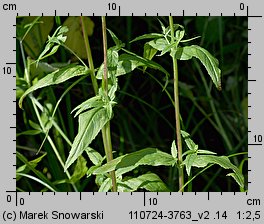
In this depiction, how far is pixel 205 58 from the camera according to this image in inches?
39.8

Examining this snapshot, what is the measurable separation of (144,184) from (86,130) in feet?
0.66

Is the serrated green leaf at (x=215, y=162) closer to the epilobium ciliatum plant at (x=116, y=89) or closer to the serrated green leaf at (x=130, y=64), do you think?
Answer: the epilobium ciliatum plant at (x=116, y=89)

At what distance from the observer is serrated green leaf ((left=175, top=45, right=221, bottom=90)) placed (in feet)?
3.25

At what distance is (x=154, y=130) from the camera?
1.67 m

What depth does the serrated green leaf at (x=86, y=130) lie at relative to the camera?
95 cm

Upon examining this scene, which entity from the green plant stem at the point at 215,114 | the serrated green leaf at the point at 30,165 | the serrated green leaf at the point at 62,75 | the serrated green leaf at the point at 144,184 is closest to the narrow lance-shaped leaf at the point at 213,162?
the serrated green leaf at the point at 144,184

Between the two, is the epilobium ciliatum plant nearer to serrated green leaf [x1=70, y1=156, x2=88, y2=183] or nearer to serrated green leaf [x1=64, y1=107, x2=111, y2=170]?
serrated green leaf [x1=64, y1=107, x2=111, y2=170]

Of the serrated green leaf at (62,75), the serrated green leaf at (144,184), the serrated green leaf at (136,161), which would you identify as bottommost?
the serrated green leaf at (144,184)

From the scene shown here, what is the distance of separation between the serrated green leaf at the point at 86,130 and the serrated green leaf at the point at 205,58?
174 millimetres

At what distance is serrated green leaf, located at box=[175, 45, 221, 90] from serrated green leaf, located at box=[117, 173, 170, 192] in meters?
0.24

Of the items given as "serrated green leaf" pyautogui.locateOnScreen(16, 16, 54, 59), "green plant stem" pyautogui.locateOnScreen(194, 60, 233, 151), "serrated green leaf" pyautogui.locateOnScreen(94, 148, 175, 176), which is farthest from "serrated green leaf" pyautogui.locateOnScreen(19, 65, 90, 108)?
"green plant stem" pyautogui.locateOnScreen(194, 60, 233, 151)

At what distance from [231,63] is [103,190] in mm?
851
